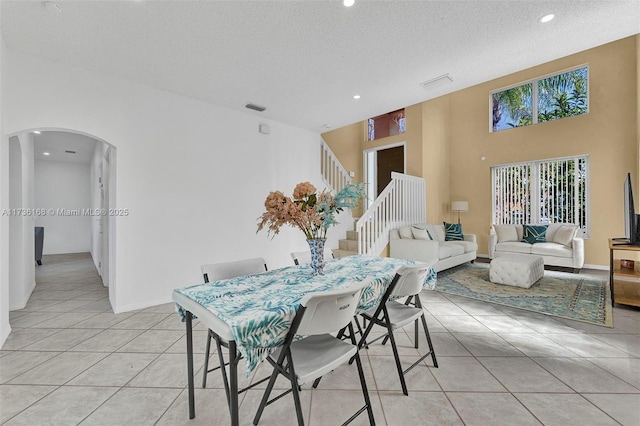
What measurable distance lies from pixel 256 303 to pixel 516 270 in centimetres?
413

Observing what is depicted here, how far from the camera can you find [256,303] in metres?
1.34

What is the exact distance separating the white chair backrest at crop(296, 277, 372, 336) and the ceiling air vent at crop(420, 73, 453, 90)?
298 centimetres

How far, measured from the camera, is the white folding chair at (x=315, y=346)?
1.23 m

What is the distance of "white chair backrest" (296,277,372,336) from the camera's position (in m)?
1.22

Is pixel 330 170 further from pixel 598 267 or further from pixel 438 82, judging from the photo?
pixel 598 267

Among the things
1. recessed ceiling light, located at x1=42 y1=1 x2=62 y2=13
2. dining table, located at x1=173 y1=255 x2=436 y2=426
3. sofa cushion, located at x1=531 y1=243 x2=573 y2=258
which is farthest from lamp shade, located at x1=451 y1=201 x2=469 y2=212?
recessed ceiling light, located at x1=42 y1=1 x2=62 y2=13

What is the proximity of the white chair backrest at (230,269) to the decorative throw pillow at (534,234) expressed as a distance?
570 centimetres

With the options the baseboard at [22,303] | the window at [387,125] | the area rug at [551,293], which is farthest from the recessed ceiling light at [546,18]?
the baseboard at [22,303]

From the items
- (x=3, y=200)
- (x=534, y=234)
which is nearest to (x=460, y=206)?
(x=534, y=234)

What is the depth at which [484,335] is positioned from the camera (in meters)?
2.57

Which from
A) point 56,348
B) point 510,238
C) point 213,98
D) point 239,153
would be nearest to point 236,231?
point 239,153

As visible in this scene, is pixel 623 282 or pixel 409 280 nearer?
pixel 409 280

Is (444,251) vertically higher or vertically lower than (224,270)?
lower

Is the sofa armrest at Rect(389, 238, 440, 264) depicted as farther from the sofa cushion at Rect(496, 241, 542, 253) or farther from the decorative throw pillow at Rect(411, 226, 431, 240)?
the sofa cushion at Rect(496, 241, 542, 253)
